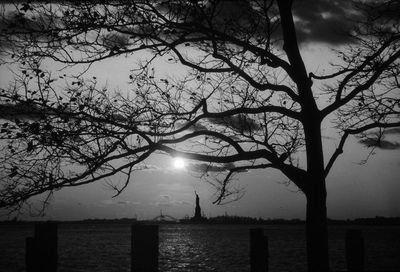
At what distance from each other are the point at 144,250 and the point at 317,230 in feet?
15.5

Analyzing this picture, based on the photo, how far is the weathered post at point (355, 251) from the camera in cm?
938

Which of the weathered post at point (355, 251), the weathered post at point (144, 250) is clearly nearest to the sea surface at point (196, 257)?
the weathered post at point (355, 251)

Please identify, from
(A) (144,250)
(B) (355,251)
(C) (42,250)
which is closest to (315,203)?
(B) (355,251)

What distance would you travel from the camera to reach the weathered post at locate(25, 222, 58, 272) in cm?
568

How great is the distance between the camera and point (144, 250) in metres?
5.99

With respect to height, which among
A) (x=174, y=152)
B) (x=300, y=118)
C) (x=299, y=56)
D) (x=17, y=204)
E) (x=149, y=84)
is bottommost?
(x=17, y=204)

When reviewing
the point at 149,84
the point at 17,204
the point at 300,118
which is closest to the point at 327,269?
the point at 300,118

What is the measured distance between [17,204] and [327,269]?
6.59 metres

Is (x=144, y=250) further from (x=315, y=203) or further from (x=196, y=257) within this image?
(x=196, y=257)

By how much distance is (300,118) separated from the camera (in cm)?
990

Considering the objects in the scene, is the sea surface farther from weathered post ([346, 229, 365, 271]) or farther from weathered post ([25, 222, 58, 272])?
weathered post ([25, 222, 58, 272])

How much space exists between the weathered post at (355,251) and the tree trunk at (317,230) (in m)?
0.67

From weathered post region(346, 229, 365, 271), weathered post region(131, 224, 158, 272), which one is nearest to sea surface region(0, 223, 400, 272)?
weathered post region(346, 229, 365, 271)

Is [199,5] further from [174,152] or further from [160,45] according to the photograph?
[174,152]
